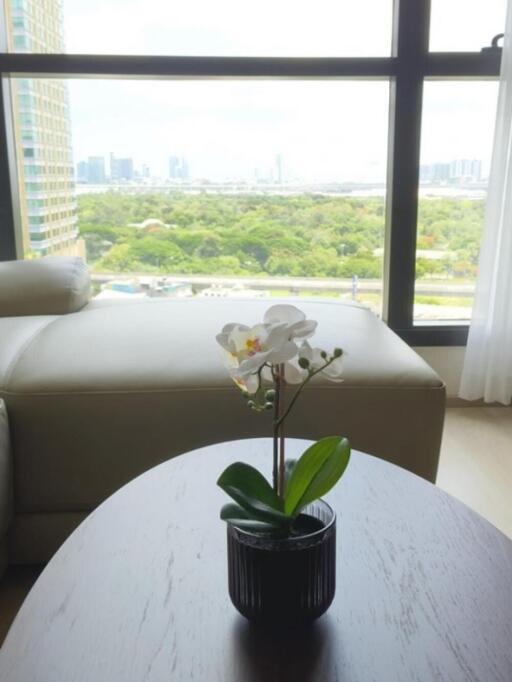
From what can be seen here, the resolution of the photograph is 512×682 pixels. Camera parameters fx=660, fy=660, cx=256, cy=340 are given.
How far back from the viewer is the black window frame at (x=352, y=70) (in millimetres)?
2803

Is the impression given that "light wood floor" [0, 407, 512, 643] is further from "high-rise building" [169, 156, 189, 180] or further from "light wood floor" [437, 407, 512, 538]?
"high-rise building" [169, 156, 189, 180]

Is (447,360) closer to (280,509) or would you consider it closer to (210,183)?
(210,183)

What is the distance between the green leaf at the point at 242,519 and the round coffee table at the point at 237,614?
115 millimetres

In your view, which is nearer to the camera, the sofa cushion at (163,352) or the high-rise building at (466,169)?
the sofa cushion at (163,352)

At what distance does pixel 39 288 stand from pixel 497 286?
183cm

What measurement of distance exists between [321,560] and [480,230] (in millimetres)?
2584

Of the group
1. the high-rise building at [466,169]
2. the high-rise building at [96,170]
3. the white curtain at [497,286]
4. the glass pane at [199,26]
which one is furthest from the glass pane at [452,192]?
the high-rise building at [96,170]

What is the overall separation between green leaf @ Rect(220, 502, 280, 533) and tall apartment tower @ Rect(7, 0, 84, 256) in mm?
2454

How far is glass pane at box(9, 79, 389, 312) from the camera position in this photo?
9.61 feet

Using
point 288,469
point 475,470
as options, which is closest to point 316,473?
point 288,469

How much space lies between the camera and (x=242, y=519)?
2.66ft

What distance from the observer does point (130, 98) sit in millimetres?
2914

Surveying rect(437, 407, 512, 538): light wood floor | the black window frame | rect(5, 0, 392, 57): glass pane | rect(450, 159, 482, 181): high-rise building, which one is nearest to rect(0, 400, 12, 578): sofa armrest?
rect(437, 407, 512, 538): light wood floor

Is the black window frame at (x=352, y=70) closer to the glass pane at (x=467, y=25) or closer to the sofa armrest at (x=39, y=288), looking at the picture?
the glass pane at (x=467, y=25)
